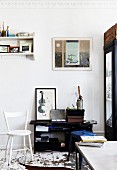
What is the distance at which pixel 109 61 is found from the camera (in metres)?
4.94

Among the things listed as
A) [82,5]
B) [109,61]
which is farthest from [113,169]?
[82,5]

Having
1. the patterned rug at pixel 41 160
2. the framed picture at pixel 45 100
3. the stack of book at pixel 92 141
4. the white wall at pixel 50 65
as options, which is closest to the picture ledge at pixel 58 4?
the white wall at pixel 50 65

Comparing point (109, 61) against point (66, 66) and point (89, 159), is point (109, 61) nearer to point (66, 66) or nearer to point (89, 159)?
point (66, 66)


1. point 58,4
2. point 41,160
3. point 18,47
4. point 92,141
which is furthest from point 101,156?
point 58,4

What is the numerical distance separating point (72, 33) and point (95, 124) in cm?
173

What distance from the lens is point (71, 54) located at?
533 centimetres

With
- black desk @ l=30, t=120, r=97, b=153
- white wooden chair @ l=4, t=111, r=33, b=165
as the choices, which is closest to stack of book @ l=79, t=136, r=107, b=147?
white wooden chair @ l=4, t=111, r=33, b=165

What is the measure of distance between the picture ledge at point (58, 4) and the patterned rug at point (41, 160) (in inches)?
104

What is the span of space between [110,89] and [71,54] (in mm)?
1008

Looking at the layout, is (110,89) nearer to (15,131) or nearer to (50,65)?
(50,65)

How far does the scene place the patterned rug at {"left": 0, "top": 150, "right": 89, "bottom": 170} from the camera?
4066mm

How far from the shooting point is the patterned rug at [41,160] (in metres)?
4.07

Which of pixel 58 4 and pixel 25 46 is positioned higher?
pixel 58 4

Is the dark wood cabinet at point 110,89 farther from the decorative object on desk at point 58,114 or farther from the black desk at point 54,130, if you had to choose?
the decorative object on desk at point 58,114
